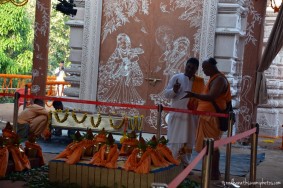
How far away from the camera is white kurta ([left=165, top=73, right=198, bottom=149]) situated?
7.91m

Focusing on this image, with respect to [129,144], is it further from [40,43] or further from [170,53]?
[170,53]

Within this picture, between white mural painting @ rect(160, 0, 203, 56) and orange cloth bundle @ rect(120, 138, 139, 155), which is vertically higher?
white mural painting @ rect(160, 0, 203, 56)

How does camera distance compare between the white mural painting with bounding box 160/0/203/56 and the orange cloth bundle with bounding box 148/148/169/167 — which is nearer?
the orange cloth bundle with bounding box 148/148/169/167

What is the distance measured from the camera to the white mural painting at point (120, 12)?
1252 cm

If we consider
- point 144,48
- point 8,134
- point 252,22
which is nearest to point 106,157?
point 8,134

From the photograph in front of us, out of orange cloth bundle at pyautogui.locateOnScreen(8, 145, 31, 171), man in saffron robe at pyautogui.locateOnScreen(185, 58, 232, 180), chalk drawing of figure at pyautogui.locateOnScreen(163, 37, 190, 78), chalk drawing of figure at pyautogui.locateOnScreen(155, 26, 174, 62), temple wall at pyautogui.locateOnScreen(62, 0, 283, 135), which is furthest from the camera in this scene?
chalk drawing of figure at pyautogui.locateOnScreen(155, 26, 174, 62)

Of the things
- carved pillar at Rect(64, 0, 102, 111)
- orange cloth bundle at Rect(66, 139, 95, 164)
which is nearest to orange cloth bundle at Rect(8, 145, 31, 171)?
orange cloth bundle at Rect(66, 139, 95, 164)

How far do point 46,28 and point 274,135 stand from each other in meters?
6.36

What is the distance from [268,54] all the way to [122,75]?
3.16 metres

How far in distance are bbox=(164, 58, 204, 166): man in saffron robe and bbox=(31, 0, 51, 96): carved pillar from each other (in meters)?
4.01

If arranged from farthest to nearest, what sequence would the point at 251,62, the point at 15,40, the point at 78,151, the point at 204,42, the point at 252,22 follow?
the point at 15,40 < the point at 204,42 < the point at 252,22 < the point at 251,62 < the point at 78,151

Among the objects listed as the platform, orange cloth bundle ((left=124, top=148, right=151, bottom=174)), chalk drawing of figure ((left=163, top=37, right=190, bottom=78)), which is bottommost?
the platform

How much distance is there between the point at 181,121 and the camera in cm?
794

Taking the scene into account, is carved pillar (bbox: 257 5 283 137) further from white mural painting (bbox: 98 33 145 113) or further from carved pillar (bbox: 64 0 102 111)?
carved pillar (bbox: 64 0 102 111)
